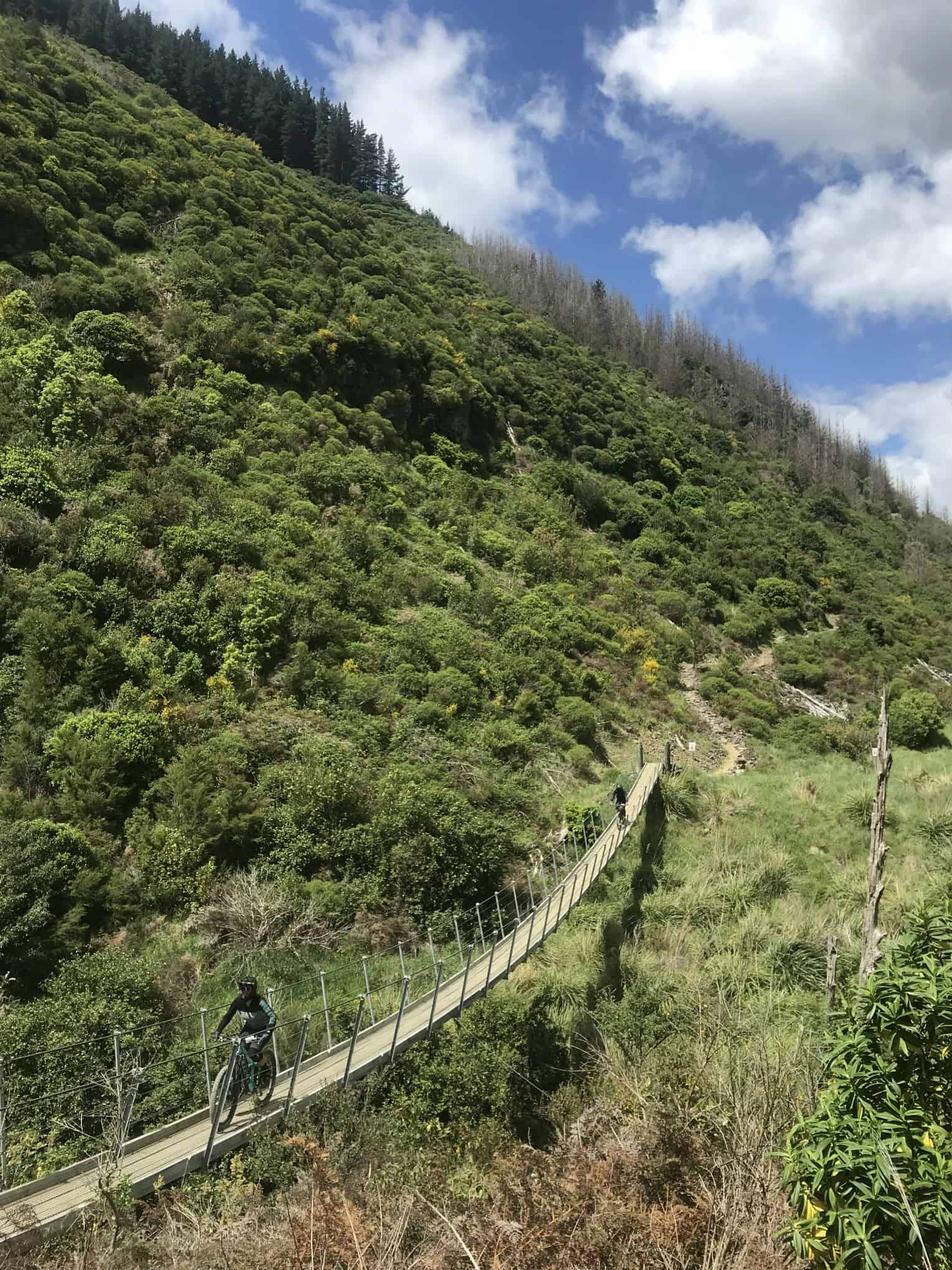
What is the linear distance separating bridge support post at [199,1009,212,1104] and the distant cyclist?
27.8 ft

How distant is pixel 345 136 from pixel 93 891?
68783mm

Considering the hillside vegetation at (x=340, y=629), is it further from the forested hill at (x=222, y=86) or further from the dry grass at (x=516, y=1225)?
the forested hill at (x=222, y=86)

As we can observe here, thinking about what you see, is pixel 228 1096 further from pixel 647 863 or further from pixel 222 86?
pixel 222 86

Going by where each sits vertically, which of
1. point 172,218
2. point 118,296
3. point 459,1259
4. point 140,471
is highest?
point 172,218

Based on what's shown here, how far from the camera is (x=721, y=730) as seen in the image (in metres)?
23.7

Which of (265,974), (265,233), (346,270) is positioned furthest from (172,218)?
(265,974)

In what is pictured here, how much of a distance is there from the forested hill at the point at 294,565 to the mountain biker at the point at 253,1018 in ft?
14.4

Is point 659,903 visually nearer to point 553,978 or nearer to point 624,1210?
point 553,978

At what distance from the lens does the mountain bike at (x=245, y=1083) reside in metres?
6.48

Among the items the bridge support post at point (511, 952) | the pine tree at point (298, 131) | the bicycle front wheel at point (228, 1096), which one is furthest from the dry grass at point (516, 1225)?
the pine tree at point (298, 131)

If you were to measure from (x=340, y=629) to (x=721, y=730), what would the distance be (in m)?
13.2

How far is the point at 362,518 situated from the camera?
76.1 feet

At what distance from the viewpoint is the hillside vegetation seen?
A: 10.3 meters

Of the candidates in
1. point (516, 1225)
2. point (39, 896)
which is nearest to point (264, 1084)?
point (516, 1225)
